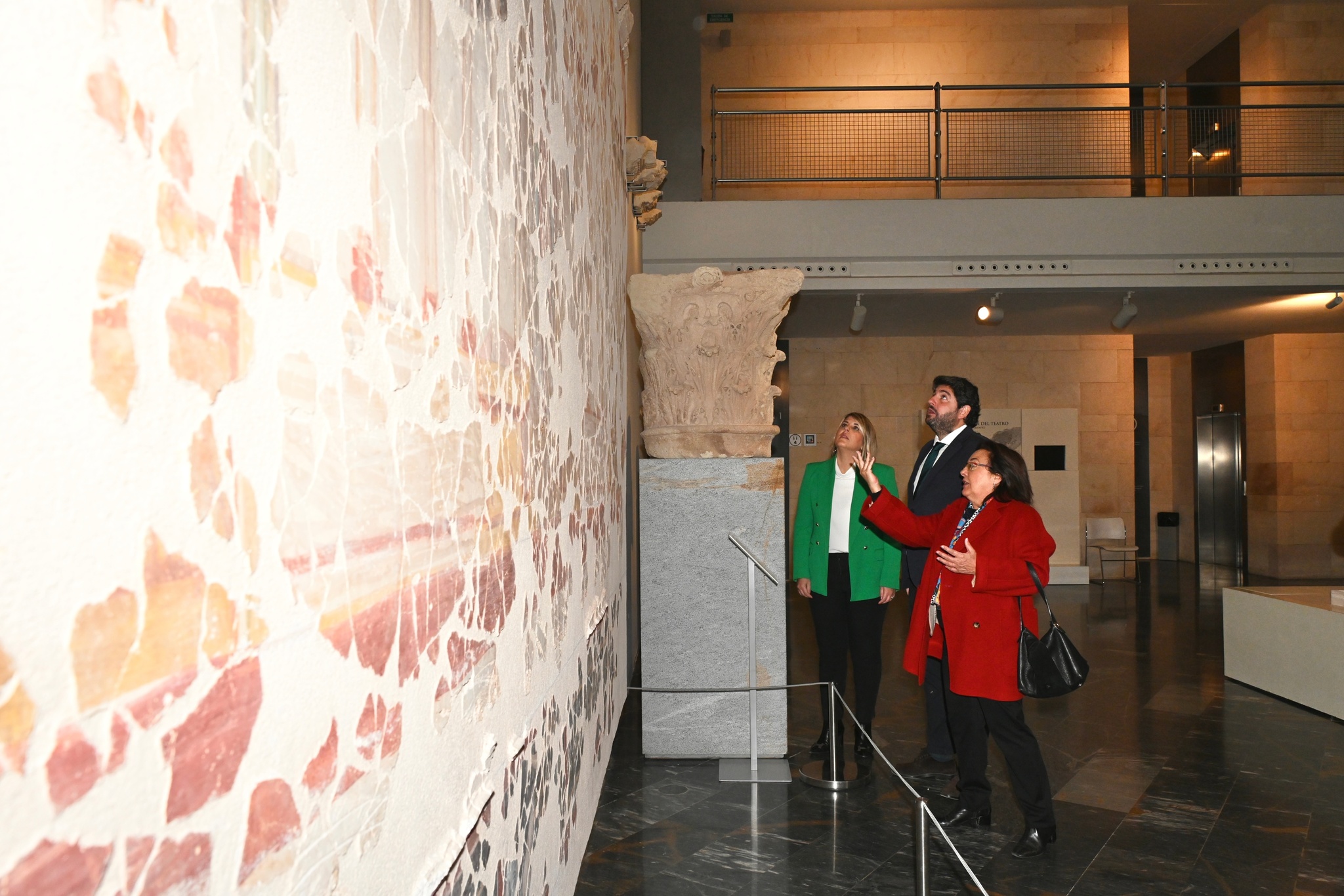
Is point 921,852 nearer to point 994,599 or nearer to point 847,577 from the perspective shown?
point 994,599

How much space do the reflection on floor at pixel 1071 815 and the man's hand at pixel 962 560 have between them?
113 cm

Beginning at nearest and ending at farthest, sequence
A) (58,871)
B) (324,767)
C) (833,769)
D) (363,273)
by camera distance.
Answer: (58,871) < (324,767) < (363,273) < (833,769)

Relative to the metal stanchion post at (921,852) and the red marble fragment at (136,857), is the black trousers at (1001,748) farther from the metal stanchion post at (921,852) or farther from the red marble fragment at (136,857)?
the red marble fragment at (136,857)

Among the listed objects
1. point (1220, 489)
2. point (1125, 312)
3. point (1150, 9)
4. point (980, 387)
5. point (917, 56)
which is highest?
point (1150, 9)

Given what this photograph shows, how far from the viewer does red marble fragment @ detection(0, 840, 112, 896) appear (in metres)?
0.52

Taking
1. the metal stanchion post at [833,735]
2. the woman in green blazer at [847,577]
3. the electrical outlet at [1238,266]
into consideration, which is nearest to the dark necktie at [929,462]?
the woman in green blazer at [847,577]

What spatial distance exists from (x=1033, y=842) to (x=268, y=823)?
11.9 feet

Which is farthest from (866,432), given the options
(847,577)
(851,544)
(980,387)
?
(980,387)

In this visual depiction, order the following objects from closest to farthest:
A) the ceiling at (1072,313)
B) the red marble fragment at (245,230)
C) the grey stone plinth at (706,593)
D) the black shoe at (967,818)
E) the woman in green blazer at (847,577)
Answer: the red marble fragment at (245,230)
the black shoe at (967,818)
the woman in green blazer at (847,577)
the grey stone plinth at (706,593)
the ceiling at (1072,313)

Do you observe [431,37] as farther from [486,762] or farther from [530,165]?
[486,762]

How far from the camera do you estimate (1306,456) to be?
1330 centimetres

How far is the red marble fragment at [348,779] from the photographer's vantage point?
0.98 m

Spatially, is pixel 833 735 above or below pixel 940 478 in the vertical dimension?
below

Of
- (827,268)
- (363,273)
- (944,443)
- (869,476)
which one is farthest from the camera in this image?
(827,268)
